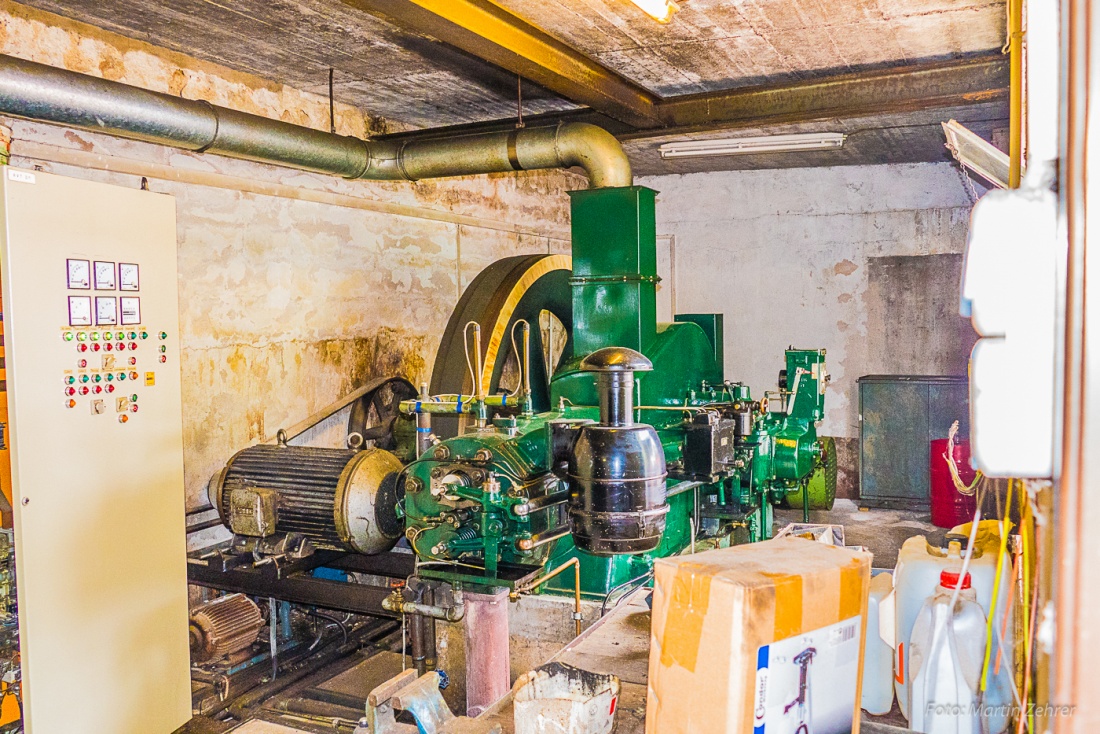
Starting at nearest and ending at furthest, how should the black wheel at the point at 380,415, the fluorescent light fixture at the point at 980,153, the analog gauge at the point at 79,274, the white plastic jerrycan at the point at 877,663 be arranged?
the white plastic jerrycan at the point at 877,663, the fluorescent light fixture at the point at 980,153, the analog gauge at the point at 79,274, the black wheel at the point at 380,415

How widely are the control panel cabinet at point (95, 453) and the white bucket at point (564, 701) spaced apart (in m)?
1.80

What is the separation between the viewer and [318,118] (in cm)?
493

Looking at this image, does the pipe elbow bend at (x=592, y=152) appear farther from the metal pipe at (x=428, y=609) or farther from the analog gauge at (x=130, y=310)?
the metal pipe at (x=428, y=609)

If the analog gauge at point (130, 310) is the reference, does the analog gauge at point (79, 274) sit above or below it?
above

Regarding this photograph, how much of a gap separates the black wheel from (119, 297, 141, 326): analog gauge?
197cm

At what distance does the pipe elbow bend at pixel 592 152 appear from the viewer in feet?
14.4

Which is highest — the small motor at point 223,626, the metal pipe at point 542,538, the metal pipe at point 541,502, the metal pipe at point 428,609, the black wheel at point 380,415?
the black wheel at point 380,415

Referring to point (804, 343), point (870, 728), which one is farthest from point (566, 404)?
point (804, 343)

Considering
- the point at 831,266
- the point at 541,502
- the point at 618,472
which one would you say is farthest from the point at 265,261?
the point at 831,266

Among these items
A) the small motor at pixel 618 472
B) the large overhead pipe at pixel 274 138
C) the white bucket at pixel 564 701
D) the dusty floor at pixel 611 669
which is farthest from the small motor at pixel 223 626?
the white bucket at pixel 564 701

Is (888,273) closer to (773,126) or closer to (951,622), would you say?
(773,126)

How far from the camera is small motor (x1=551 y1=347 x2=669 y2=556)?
2838mm

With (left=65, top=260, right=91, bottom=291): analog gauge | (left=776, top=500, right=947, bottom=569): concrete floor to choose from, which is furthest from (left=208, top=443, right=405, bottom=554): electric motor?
(left=776, top=500, right=947, bottom=569): concrete floor

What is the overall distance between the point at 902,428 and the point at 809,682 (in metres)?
5.67
